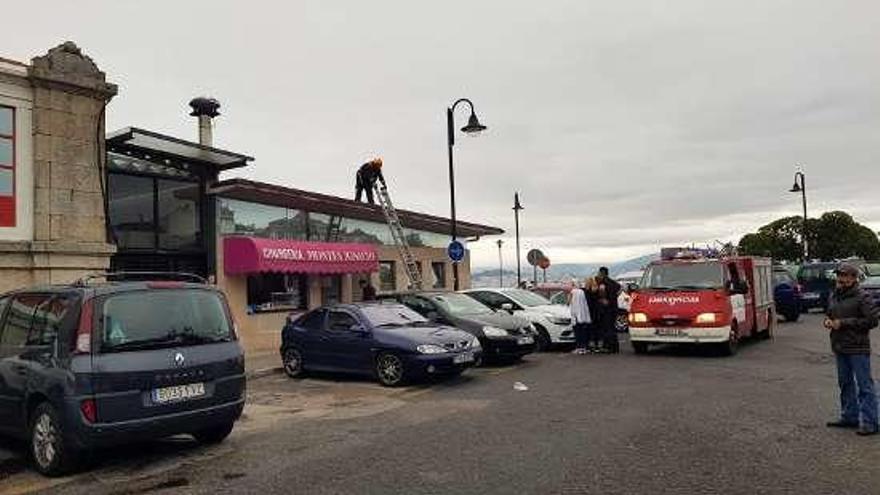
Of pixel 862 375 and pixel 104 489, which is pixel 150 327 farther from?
pixel 862 375

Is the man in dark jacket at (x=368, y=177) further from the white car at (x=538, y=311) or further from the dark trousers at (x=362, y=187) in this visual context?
the white car at (x=538, y=311)

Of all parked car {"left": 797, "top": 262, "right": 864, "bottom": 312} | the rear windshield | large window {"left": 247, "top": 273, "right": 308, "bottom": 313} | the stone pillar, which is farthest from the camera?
parked car {"left": 797, "top": 262, "right": 864, "bottom": 312}

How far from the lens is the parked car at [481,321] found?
15172 millimetres

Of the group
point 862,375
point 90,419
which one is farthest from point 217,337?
point 862,375

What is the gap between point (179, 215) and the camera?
1852 centimetres

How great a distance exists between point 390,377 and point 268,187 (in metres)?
8.14

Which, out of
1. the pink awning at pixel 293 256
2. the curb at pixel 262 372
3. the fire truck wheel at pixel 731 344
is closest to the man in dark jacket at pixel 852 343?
the fire truck wheel at pixel 731 344

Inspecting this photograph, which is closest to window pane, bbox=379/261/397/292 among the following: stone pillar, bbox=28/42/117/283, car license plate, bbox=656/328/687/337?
stone pillar, bbox=28/42/117/283

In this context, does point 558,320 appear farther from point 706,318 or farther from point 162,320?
point 162,320

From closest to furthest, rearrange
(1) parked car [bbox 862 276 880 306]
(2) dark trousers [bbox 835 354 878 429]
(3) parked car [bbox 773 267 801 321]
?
(2) dark trousers [bbox 835 354 878 429]
(3) parked car [bbox 773 267 801 321]
(1) parked car [bbox 862 276 880 306]

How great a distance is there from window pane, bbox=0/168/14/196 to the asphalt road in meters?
5.89

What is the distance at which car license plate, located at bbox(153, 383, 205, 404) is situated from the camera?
7516 mm

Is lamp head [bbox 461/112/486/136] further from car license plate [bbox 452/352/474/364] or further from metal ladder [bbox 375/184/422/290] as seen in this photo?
car license plate [bbox 452/352/474/364]

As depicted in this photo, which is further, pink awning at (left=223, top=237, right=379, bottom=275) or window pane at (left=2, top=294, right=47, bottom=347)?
pink awning at (left=223, top=237, right=379, bottom=275)
